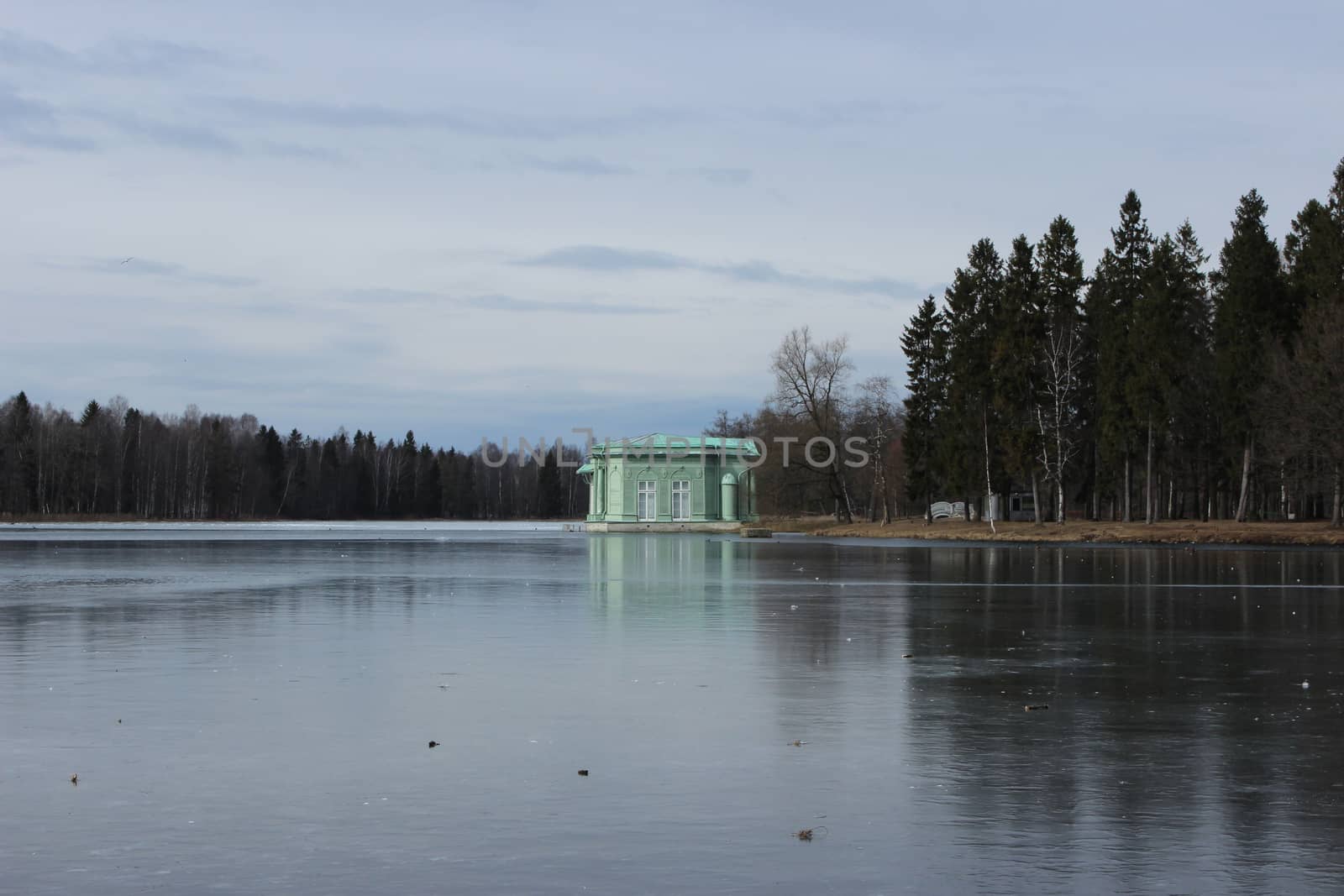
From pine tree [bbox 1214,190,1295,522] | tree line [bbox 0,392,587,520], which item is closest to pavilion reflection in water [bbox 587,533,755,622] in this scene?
pine tree [bbox 1214,190,1295,522]

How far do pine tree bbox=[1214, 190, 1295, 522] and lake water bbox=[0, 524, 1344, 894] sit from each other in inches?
2013

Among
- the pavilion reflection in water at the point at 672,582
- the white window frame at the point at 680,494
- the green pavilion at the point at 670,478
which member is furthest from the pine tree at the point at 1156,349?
the white window frame at the point at 680,494

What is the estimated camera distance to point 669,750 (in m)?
11.3

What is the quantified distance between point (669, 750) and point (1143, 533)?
5974 cm

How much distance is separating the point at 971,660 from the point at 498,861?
11134 mm

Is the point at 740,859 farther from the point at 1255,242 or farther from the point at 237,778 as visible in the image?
the point at 1255,242

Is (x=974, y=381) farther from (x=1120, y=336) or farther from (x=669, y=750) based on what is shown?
(x=669, y=750)

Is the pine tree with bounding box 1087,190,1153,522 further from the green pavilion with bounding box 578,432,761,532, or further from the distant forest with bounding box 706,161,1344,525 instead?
the green pavilion with bounding box 578,432,761,532

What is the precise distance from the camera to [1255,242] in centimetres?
7400

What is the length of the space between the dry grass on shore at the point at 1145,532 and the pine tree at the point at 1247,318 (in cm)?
560

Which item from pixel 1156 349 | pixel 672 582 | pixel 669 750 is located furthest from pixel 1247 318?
pixel 669 750

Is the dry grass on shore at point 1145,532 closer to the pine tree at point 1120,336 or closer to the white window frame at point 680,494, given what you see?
the pine tree at point 1120,336

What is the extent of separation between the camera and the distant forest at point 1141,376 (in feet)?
224

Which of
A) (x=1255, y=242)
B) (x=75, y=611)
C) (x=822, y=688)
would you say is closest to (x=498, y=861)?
(x=822, y=688)
